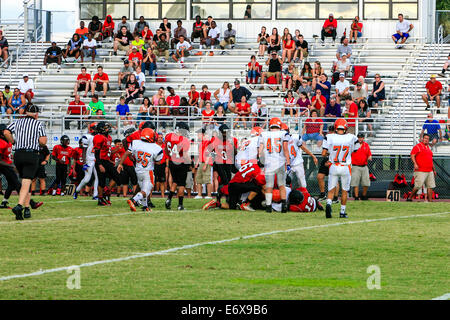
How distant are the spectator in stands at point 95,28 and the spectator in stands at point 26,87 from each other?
11.7 ft

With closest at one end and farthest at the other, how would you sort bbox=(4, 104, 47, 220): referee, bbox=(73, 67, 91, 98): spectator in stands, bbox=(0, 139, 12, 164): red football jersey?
bbox=(4, 104, 47, 220): referee < bbox=(0, 139, 12, 164): red football jersey < bbox=(73, 67, 91, 98): spectator in stands

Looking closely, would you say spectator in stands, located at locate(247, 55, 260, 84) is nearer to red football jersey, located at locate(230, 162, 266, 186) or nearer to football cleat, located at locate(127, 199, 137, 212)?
red football jersey, located at locate(230, 162, 266, 186)

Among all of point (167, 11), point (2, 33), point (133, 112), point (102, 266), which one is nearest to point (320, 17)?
point (167, 11)

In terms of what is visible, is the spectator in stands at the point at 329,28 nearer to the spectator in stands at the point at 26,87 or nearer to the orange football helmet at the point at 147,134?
the spectator in stands at the point at 26,87

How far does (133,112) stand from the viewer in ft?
89.6

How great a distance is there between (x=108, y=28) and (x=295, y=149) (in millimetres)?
15171

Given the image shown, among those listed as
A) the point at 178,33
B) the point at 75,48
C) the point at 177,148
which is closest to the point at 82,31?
the point at 75,48

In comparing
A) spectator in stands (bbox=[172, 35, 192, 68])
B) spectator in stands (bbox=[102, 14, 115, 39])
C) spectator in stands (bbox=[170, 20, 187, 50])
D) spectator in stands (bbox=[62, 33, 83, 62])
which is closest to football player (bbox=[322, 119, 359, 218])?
spectator in stands (bbox=[172, 35, 192, 68])

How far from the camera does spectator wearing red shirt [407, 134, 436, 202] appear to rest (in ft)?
70.7

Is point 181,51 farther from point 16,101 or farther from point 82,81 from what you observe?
point 16,101

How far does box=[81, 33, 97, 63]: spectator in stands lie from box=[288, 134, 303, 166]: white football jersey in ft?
45.3
